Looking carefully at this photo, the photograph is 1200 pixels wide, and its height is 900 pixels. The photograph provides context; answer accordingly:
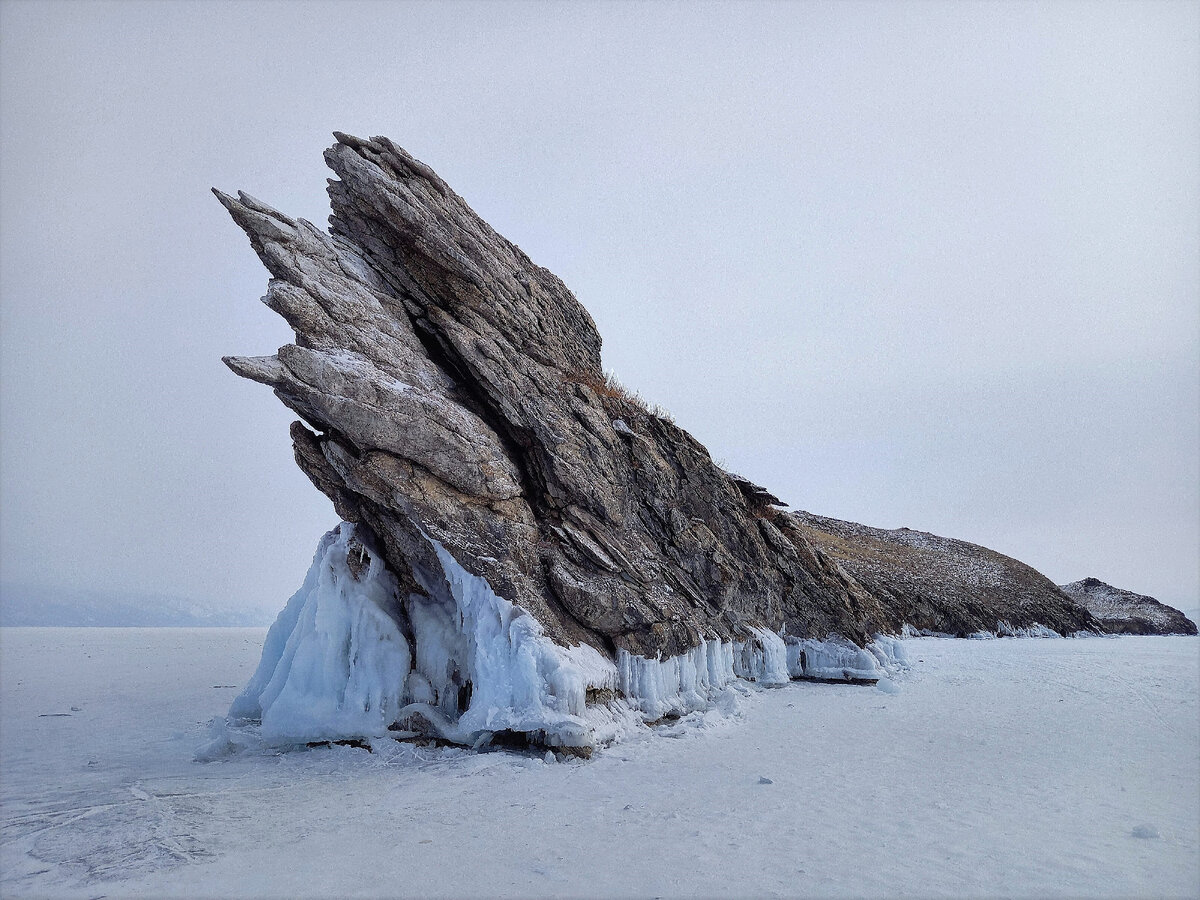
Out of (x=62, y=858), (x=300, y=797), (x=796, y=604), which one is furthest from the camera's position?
(x=796, y=604)

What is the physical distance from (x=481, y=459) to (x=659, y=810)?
318 inches

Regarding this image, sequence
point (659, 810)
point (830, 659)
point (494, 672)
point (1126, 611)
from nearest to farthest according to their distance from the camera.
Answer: point (659, 810) → point (494, 672) → point (830, 659) → point (1126, 611)

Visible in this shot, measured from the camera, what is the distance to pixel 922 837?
7496 mm

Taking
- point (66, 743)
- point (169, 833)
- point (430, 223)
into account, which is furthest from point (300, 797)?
point (430, 223)

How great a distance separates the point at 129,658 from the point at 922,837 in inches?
1476

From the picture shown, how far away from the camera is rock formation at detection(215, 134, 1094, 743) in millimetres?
13297

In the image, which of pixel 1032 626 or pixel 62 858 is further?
pixel 1032 626

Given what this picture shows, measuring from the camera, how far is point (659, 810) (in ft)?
28.6

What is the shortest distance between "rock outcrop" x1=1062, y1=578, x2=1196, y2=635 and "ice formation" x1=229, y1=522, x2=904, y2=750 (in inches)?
2457

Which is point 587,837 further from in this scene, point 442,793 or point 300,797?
point 300,797

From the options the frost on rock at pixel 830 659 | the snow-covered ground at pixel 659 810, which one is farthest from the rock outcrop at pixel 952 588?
the snow-covered ground at pixel 659 810

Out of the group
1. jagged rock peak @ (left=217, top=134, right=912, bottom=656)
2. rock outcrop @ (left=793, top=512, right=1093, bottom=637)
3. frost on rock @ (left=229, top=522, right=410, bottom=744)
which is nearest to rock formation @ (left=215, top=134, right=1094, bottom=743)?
jagged rock peak @ (left=217, top=134, right=912, bottom=656)

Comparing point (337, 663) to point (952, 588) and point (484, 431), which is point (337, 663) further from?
point (952, 588)

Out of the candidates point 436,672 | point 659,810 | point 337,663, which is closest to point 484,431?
point 436,672
